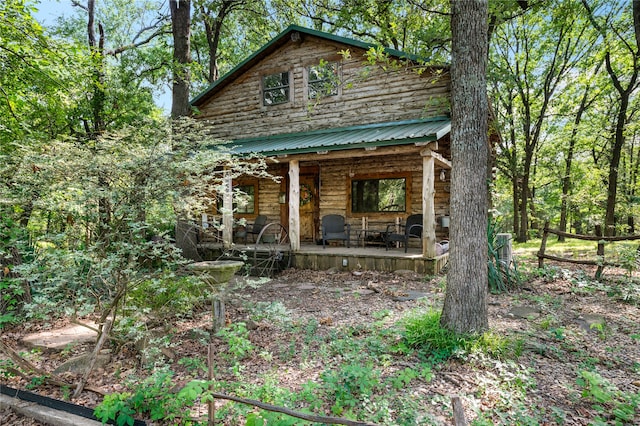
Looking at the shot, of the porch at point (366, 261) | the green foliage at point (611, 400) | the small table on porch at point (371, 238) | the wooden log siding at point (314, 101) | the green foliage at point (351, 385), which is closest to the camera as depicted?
the green foliage at point (611, 400)

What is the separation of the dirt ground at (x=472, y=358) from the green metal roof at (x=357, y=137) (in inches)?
123

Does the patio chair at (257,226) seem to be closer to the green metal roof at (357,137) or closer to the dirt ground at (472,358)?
the green metal roof at (357,137)

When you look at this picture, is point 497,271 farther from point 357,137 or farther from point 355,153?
point 357,137

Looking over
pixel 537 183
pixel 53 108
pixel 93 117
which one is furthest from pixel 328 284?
pixel 537 183

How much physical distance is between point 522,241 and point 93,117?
61.0 feet

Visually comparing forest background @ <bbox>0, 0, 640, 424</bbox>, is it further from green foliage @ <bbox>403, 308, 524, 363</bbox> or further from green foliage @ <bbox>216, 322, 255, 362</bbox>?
green foliage @ <bbox>403, 308, 524, 363</bbox>

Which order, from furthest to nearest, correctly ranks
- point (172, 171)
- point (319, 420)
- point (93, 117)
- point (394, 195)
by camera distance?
point (93, 117) → point (394, 195) → point (172, 171) → point (319, 420)

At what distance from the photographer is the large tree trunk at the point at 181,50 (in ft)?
29.9

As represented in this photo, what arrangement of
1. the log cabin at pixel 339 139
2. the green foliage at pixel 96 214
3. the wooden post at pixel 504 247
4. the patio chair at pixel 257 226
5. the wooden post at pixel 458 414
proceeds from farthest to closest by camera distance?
the patio chair at pixel 257 226 → the log cabin at pixel 339 139 → the wooden post at pixel 504 247 → the green foliage at pixel 96 214 → the wooden post at pixel 458 414

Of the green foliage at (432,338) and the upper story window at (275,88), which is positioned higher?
the upper story window at (275,88)

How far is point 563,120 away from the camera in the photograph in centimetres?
1836

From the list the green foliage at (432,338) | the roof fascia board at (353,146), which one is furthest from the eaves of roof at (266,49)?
the green foliage at (432,338)

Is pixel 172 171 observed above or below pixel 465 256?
above

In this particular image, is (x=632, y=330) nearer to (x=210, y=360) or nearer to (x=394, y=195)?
(x=210, y=360)
